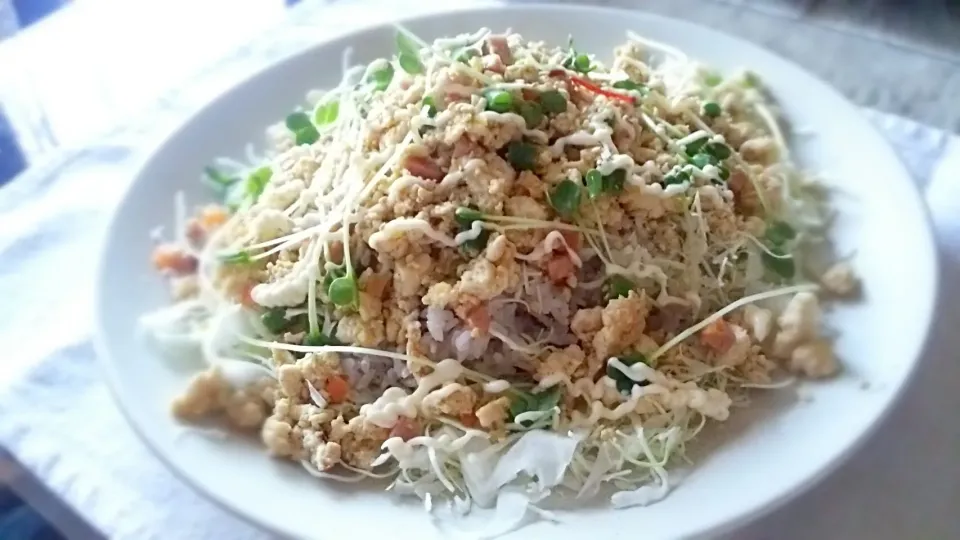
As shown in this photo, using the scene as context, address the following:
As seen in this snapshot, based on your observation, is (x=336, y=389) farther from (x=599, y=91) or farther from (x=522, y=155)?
(x=599, y=91)

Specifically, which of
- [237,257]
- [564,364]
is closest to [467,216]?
[564,364]

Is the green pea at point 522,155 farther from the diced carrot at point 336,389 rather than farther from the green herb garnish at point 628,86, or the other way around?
the diced carrot at point 336,389

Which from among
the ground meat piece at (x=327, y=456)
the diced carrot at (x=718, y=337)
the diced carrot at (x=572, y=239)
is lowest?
the ground meat piece at (x=327, y=456)

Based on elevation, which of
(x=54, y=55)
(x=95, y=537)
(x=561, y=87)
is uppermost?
(x=561, y=87)

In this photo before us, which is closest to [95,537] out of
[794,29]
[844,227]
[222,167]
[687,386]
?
[222,167]

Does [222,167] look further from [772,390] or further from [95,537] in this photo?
[772,390]

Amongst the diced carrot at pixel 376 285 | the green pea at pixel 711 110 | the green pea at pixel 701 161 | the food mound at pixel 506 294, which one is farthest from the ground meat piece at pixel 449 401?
the green pea at pixel 711 110
